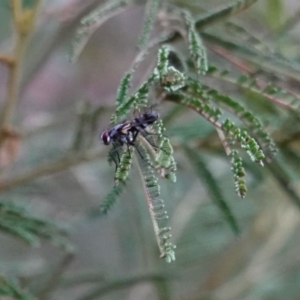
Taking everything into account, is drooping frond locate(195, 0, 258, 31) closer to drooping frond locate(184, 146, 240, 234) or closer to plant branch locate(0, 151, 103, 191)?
drooping frond locate(184, 146, 240, 234)

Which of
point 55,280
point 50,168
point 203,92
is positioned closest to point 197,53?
point 203,92

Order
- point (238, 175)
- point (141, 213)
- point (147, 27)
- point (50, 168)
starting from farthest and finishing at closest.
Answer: point (141, 213), point (50, 168), point (147, 27), point (238, 175)

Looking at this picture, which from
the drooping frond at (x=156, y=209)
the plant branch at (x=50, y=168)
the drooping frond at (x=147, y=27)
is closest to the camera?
the drooping frond at (x=156, y=209)

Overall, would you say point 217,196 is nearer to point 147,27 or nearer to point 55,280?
Answer: point 147,27

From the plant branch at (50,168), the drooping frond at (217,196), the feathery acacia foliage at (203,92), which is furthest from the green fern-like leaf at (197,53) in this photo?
the plant branch at (50,168)

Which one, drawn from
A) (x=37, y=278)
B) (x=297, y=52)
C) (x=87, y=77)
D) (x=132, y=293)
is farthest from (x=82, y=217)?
(x=87, y=77)

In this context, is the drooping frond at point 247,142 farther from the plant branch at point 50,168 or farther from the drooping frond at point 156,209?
the plant branch at point 50,168

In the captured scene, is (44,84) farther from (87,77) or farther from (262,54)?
(262,54)
